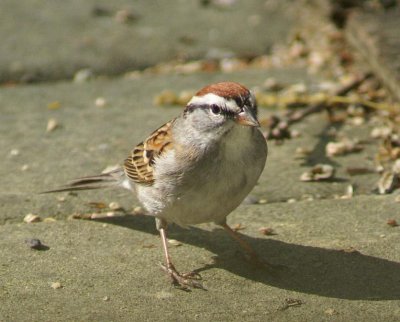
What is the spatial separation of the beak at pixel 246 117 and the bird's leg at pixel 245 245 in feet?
1.90

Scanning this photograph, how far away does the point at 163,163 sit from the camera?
159 inches

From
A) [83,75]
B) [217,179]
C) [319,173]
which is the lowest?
[83,75]

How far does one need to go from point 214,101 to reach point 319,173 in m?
1.16

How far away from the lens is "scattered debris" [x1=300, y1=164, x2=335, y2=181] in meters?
4.84

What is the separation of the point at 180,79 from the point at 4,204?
2.28 meters

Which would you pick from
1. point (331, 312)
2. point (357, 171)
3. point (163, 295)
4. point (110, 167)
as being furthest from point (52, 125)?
point (331, 312)

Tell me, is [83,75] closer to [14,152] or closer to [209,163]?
[14,152]

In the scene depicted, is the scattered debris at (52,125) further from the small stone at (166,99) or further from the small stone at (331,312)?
the small stone at (331,312)

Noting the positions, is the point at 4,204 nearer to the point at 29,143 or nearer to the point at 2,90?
the point at 29,143

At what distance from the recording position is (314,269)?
392 cm

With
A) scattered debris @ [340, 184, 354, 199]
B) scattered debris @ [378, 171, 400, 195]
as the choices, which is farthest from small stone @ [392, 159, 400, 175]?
scattered debris @ [340, 184, 354, 199]

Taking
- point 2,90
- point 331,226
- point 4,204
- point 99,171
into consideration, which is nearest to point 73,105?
point 2,90

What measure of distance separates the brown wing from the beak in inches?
15.9

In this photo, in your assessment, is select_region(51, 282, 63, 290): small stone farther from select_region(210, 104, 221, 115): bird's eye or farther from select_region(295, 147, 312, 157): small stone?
select_region(295, 147, 312, 157): small stone
